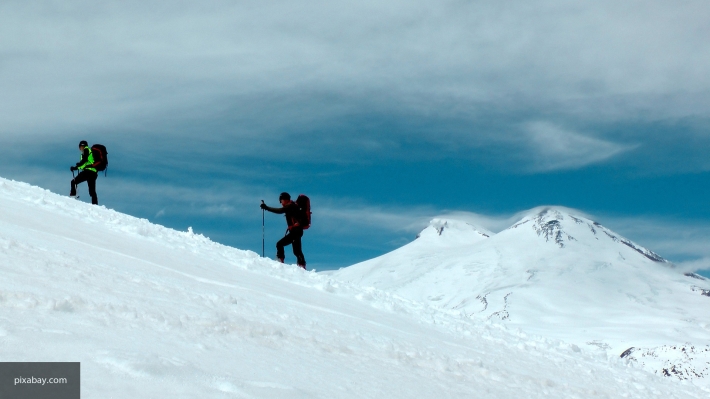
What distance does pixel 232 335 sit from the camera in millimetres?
6980

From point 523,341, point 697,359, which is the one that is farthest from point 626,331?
point 523,341

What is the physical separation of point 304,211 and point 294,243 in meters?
0.84

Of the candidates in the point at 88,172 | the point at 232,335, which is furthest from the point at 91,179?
the point at 232,335

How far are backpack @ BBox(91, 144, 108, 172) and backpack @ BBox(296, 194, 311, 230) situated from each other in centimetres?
614

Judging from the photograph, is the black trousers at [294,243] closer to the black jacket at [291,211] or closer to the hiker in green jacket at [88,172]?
the black jacket at [291,211]

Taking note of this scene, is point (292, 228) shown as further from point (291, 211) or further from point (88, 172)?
point (88, 172)

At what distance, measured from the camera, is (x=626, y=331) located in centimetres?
16575

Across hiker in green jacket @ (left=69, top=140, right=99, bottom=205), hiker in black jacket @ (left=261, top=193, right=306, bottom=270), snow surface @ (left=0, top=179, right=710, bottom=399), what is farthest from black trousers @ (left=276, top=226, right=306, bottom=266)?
hiker in green jacket @ (left=69, top=140, right=99, bottom=205)

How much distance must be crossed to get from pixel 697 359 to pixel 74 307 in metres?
86.7

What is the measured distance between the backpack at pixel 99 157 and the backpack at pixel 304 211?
614 centimetres

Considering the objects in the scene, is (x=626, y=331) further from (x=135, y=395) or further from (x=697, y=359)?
(x=135, y=395)

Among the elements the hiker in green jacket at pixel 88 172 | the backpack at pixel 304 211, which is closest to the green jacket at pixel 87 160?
the hiker in green jacket at pixel 88 172

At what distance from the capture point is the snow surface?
5.42m

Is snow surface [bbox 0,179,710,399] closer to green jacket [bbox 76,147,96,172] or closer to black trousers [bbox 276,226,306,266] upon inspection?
black trousers [bbox 276,226,306,266]
